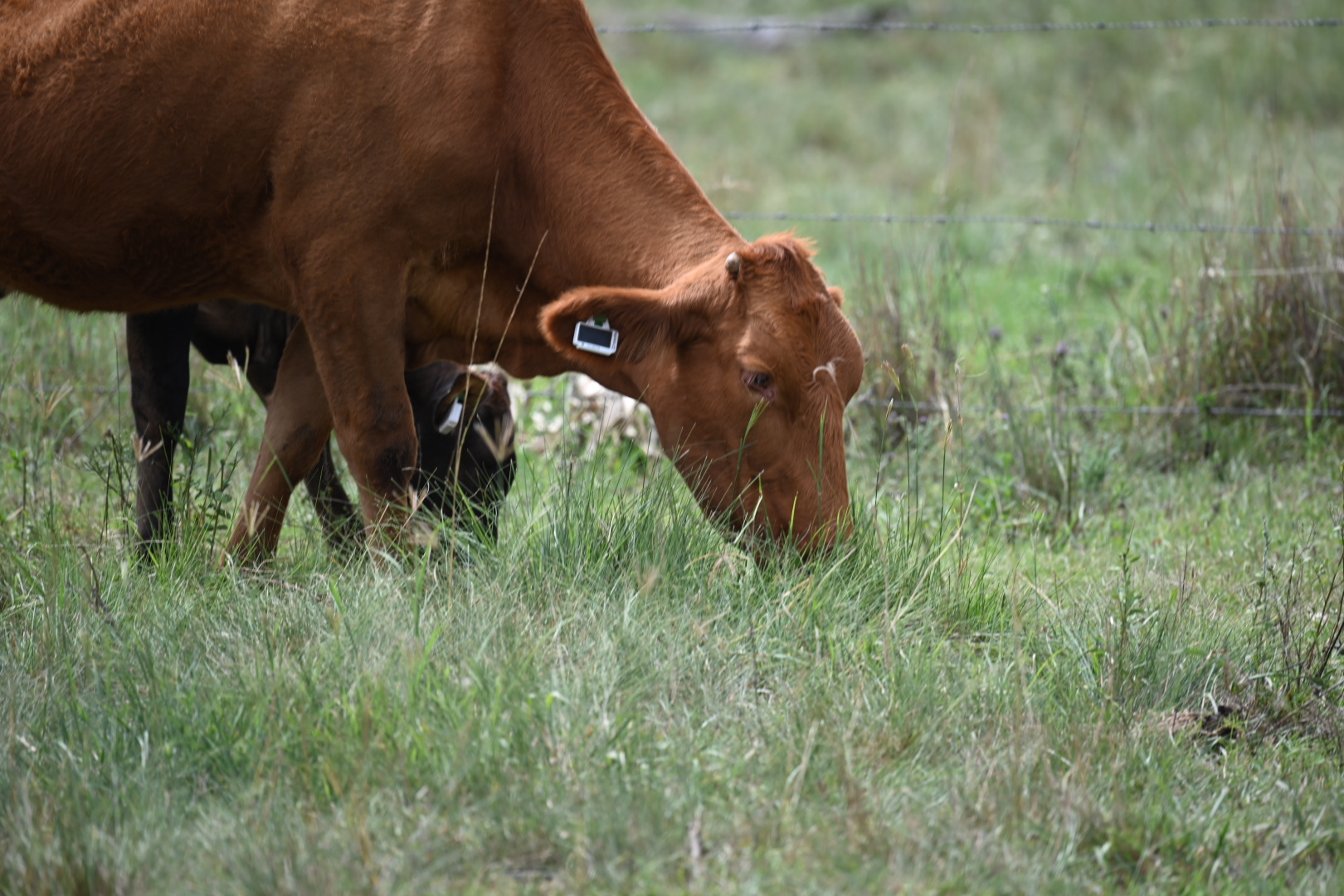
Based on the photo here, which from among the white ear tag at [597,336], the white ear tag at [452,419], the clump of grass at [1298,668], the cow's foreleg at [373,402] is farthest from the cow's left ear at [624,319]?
the clump of grass at [1298,668]

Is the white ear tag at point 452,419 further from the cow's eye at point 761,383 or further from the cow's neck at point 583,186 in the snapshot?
the cow's eye at point 761,383

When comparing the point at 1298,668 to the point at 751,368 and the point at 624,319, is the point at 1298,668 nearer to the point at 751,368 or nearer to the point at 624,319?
the point at 751,368

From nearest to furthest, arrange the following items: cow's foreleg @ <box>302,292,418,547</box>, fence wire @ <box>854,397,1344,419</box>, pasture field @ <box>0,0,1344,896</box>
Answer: pasture field @ <box>0,0,1344,896</box> < cow's foreleg @ <box>302,292,418,547</box> < fence wire @ <box>854,397,1344,419</box>

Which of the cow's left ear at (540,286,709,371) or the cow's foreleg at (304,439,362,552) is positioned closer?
the cow's left ear at (540,286,709,371)

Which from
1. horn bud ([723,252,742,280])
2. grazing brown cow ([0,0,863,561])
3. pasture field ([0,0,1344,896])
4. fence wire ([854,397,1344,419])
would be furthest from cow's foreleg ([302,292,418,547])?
fence wire ([854,397,1344,419])

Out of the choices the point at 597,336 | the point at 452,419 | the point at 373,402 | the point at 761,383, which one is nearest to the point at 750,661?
the point at 761,383

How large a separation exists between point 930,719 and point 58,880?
1.68 metres

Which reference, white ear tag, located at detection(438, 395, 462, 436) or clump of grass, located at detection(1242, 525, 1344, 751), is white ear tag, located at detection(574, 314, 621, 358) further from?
clump of grass, located at detection(1242, 525, 1344, 751)

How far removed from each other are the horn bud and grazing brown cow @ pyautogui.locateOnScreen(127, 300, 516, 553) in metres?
0.95

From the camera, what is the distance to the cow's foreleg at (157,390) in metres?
3.97

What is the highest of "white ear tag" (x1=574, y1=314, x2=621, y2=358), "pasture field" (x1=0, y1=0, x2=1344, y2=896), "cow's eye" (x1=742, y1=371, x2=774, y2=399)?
"white ear tag" (x1=574, y1=314, x2=621, y2=358)

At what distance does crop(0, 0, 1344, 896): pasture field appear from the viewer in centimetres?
229

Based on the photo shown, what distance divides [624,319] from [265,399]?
1701mm

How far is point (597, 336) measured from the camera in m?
3.34
